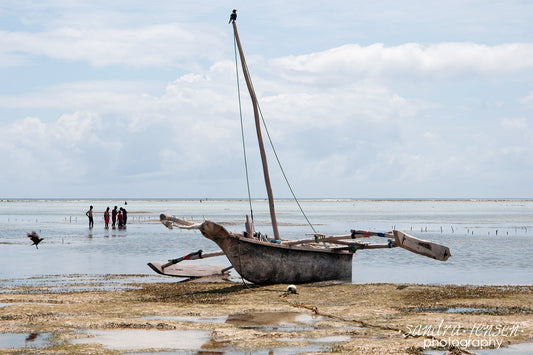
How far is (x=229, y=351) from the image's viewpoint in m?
11.8

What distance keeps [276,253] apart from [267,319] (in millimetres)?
6905

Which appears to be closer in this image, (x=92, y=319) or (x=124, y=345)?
(x=124, y=345)

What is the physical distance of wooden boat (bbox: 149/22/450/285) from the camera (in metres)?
21.3

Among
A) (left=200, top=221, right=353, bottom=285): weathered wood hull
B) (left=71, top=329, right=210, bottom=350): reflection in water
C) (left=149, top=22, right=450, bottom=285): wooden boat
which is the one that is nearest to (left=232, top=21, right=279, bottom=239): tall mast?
(left=149, top=22, right=450, bottom=285): wooden boat

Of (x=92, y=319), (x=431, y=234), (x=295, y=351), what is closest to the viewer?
(x=295, y=351)

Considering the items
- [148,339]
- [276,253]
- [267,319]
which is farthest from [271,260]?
[148,339]

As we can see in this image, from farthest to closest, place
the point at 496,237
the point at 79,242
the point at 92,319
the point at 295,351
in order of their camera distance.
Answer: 1. the point at 496,237
2. the point at 79,242
3. the point at 92,319
4. the point at 295,351

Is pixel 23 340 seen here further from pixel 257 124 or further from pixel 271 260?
pixel 257 124

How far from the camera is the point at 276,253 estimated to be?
866 inches

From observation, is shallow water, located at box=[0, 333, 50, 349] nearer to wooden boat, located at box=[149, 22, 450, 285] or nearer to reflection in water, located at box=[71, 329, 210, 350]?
reflection in water, located at box=[71, 329, 210, 350]

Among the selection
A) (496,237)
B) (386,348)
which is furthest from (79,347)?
(496,237)

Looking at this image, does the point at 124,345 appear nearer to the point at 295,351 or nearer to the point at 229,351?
the point at 229,351

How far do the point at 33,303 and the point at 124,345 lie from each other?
21.3 feet

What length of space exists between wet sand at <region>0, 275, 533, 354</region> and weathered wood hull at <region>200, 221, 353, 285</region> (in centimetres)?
76
